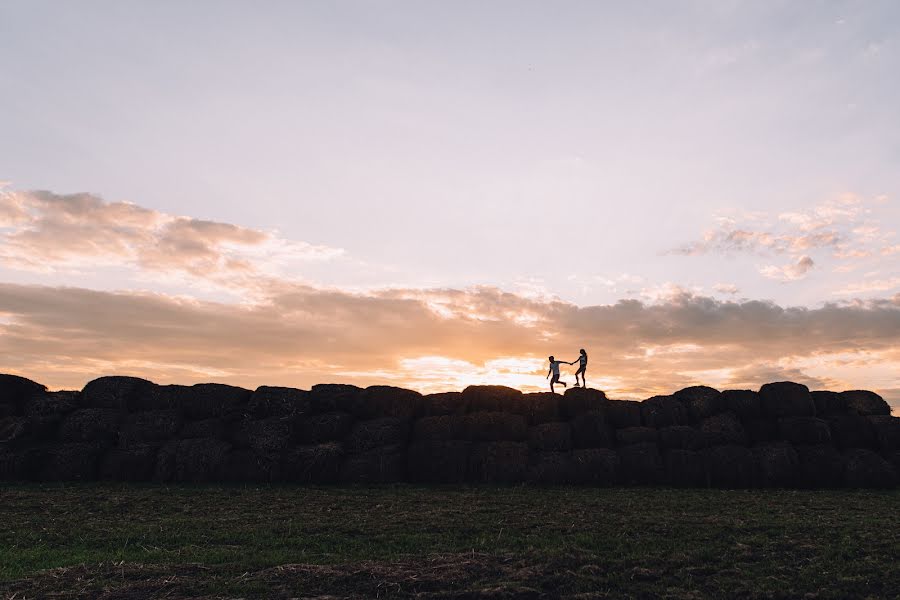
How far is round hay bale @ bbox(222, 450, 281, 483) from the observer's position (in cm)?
2309

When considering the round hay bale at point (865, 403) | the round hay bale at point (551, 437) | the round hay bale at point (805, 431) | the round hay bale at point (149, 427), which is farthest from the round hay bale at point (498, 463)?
the round hay bale at point (865, 403)

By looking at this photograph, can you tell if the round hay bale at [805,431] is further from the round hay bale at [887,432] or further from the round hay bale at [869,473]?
the round hay bale at [887,432]

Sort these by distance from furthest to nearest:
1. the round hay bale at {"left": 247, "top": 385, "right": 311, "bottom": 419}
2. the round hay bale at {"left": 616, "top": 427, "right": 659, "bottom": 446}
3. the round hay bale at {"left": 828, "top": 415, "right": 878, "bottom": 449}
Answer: the round hay bale at {"left": 247, "top": 385, "right": 311, "bottom": 419} < the round hay bale at {"left": 828, "top": 415, "right": 878, "bottom": 449} < the round hay bale at {"left": 616, "top": 427, "right": 659, "bottom": 446}

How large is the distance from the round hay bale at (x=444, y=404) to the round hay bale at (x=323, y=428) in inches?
125

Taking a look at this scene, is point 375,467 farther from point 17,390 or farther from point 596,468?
point 17,390

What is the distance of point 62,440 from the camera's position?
81.7 feet

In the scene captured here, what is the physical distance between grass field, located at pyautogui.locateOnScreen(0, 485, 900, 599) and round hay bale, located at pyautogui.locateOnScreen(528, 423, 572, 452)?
136 inches

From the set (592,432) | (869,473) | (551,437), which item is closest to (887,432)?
(869,473)

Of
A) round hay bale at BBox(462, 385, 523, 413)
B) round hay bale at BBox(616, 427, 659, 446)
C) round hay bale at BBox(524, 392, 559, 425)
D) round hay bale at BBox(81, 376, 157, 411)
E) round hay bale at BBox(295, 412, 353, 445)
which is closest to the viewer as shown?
round hay bale at BBox(616, 427, 659, 446)

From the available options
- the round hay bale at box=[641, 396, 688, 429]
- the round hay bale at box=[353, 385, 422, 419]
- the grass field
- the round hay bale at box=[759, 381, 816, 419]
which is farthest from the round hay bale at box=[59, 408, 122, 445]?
the round hay bale at box=[759, 381, 816, 419]

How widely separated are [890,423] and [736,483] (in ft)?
23.7

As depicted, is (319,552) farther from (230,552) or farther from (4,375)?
(4,375)

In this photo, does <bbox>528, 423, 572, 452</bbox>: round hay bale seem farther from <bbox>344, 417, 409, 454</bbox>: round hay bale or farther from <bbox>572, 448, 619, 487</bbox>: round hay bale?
<bbox>344, 417, 409, 454</bbox>: round hay bale

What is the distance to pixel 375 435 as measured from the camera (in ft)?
80.2
